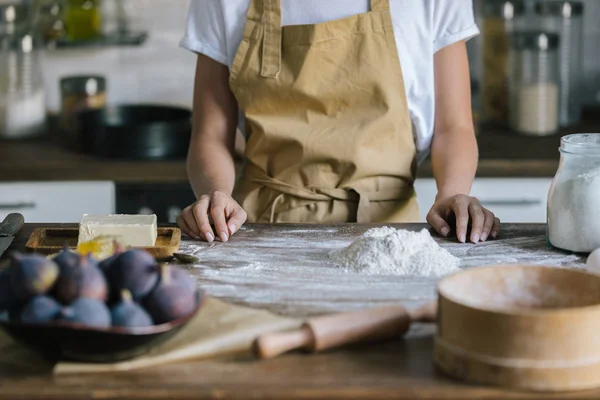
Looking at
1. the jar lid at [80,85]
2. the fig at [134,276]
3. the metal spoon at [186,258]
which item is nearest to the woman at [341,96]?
the metal spoon at [186,258]

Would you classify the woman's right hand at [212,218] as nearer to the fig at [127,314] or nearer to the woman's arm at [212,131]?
the woman's arm at [212,131]

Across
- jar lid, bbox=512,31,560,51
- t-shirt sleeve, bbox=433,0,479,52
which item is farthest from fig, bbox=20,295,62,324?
jar lid, bbox=512,31,560,51

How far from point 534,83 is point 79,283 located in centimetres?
218

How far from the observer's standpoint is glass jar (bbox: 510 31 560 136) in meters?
2.81

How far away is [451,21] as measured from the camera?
1858mm

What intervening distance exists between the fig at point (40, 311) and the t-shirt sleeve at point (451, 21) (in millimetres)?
1153

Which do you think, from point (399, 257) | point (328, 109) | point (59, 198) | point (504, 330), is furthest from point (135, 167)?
point (504, 330)

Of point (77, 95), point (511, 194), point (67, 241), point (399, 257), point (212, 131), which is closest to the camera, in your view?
point (399, 257)

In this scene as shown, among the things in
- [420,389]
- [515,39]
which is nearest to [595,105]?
[515,39]

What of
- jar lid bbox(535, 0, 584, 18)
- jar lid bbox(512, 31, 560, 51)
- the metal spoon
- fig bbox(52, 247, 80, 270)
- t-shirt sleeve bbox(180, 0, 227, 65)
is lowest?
the metal spoon

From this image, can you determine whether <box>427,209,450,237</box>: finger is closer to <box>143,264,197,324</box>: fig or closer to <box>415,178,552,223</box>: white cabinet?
<box>143,264,197,324</box>: fig

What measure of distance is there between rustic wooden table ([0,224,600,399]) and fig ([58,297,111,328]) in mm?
64

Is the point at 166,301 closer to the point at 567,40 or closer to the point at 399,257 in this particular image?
the point at 399,257

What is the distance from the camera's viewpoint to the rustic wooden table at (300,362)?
0.93m
